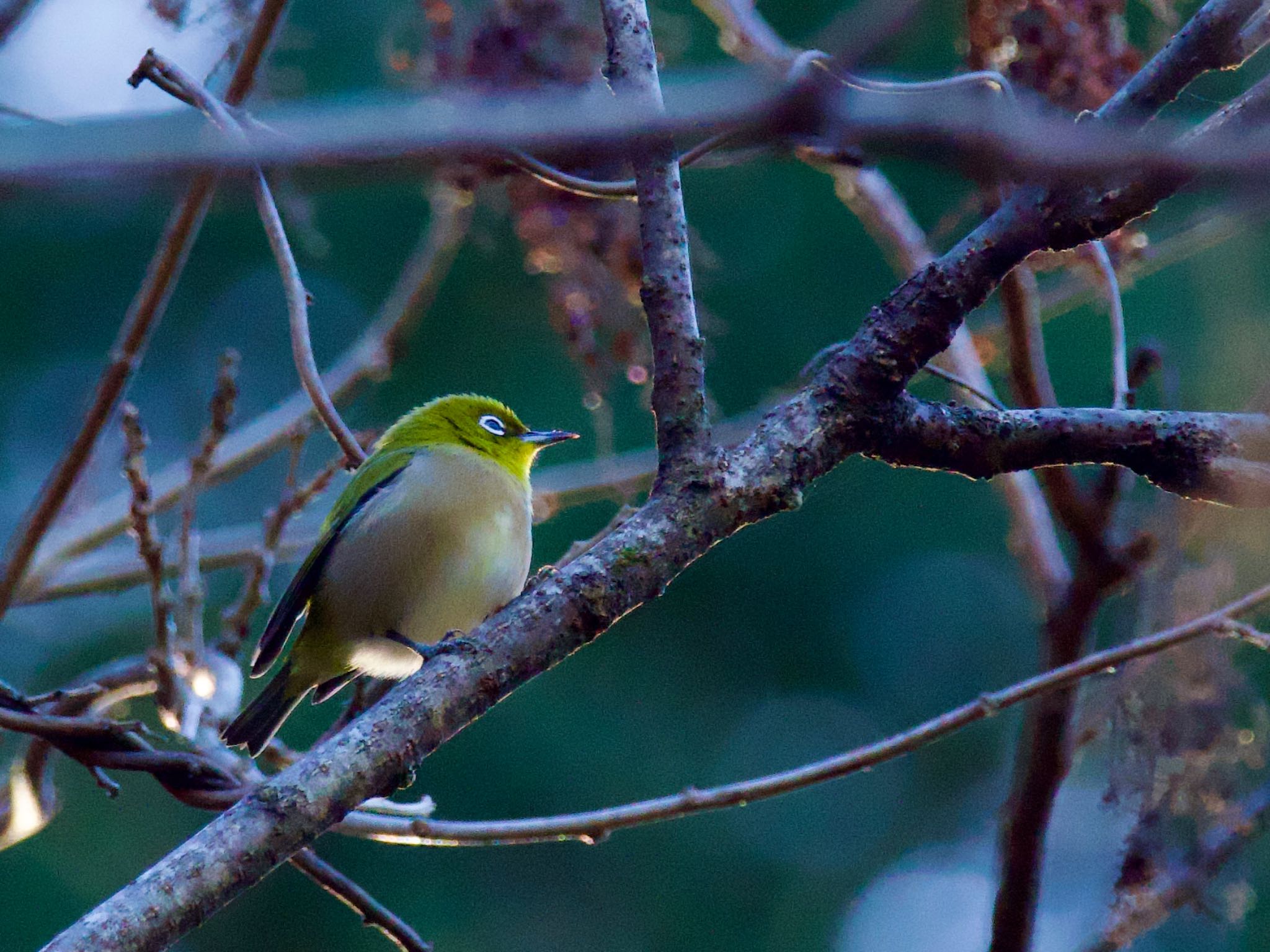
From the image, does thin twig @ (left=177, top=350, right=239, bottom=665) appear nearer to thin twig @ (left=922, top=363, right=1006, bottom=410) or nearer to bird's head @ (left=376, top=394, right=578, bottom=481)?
bird's head @ (left=376, top=394, right=578, bottom=481)

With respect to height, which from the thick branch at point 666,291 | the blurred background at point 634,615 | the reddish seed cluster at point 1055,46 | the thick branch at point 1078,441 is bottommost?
the blurred background at point 634,615

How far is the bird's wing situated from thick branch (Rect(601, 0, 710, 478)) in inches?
67.3

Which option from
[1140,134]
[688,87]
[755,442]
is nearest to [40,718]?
[755,442]

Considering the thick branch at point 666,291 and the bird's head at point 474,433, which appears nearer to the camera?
the thick branch at point 666,291

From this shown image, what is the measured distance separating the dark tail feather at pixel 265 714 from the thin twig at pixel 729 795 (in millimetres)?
1297

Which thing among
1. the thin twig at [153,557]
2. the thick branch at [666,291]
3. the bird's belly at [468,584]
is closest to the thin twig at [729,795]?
the thin twig at [153,557]

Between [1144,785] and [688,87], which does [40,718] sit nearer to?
[688,87]

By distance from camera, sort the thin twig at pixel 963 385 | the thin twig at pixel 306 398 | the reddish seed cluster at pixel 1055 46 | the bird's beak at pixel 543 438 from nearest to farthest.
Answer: the thin twig at pixel 963 385, the reddish seed cluster at pixel 1055 46, the thin twig at pixel 306 398, the bird's beak at pixel 543 438

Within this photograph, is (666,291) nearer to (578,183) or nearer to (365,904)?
(578,183)

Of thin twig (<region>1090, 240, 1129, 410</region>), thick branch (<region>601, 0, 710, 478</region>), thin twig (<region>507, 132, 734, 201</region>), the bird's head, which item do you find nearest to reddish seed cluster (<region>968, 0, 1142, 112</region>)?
thin twig (<region>1090, 240, 1129, 410</region>)

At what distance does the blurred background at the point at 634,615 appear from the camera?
876 cm

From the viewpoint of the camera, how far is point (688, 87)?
2.90 feet

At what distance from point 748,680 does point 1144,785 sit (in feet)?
24.2

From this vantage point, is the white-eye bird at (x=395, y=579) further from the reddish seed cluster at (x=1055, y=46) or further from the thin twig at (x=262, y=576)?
the reddish seed cluster at (x=1055, y=46)
